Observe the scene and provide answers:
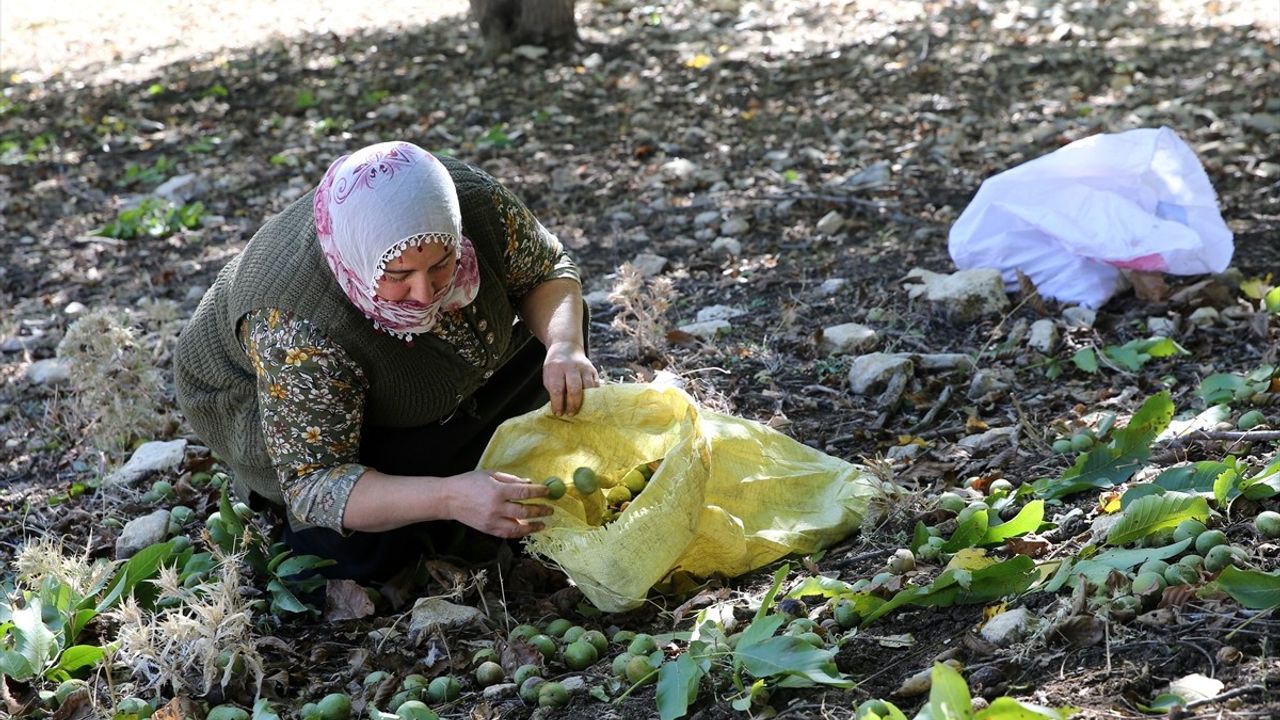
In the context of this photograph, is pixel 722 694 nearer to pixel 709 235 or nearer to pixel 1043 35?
pixel 709 235

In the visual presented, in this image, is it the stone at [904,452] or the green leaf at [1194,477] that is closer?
the green leaf at [1194,477]

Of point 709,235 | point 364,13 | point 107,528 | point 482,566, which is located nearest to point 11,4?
point 364,13

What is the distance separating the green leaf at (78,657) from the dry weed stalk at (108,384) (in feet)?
4.63

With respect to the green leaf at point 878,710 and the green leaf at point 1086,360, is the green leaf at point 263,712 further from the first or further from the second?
the green leaf at point 1086,360

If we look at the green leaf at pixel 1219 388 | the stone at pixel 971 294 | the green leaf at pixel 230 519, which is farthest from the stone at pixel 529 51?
the green leaf at pixel 1219 388

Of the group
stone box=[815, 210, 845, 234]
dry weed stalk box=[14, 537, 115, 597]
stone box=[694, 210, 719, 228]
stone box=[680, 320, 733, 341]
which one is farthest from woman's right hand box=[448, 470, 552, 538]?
stone box=[694, 210, 719, 228]

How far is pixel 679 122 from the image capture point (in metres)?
6.77

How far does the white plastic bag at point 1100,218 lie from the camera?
13.6ft

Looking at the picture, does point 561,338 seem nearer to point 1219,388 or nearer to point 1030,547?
point 1030,547

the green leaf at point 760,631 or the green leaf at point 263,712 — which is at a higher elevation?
the green leaf at point 760,631

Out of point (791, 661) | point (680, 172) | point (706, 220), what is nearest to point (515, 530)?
point (791, 661)

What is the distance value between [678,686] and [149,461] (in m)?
2.23

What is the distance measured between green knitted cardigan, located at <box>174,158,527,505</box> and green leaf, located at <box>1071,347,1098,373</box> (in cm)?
167

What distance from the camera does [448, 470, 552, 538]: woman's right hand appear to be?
8.75 feet
